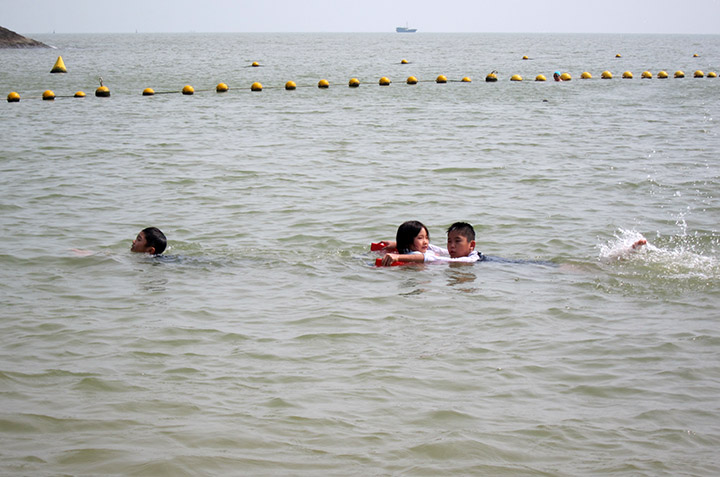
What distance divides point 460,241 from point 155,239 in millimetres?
3479

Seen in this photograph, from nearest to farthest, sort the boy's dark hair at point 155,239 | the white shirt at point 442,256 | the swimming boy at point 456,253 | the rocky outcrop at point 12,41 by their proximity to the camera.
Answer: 1. the swimming boy at point 456,253
2. the white shirt at point 442,256
3. the boy's dark hair at point 155,239
4. the rocky outcrop at point 12,41

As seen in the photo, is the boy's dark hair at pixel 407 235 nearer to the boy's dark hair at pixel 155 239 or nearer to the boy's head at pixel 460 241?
the boy's head at pixel 460 241

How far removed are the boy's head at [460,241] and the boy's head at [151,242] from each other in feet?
10.8

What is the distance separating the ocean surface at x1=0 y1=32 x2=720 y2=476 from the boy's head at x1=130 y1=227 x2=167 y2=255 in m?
0.28

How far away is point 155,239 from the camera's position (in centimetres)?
891

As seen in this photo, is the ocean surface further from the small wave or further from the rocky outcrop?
the rocky outcrop

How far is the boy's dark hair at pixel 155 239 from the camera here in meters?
8.89

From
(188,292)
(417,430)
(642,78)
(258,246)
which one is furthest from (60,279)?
(642,78)

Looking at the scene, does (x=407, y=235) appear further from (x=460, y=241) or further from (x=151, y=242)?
(x=151, y=242)

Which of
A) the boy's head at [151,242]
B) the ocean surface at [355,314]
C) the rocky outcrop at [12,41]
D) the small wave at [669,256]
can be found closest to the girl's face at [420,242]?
the ocean surface at [355,314]

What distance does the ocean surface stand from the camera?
4.62m

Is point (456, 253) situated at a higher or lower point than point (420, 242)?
lower

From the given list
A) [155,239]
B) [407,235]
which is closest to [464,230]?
[407,235]

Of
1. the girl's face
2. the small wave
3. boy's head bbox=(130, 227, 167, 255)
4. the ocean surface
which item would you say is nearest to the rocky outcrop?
the ocean surface
